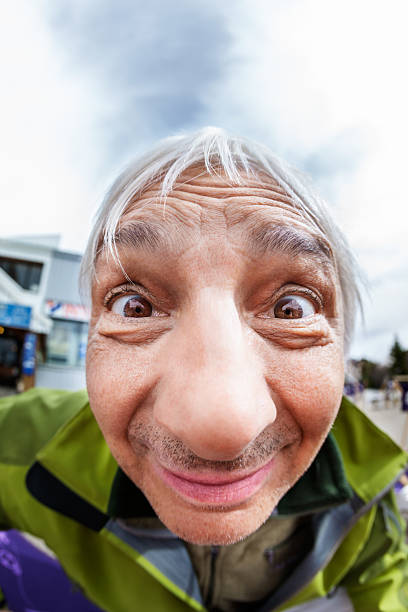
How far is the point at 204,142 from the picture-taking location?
0.70m

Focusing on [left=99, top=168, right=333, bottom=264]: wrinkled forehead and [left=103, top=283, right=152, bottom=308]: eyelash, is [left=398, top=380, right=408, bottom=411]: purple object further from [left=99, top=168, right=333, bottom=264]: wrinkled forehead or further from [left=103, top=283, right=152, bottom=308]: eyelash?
[left=103, top=283, right=152, bottom=308]: eyelash

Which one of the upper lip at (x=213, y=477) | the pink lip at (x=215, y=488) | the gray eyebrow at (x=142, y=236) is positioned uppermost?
the gray eyebrow at (x=142, y=236)

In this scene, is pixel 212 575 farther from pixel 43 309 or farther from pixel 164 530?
pixel 43 309

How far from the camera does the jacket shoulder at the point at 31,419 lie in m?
1.11

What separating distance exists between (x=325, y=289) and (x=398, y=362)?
1221 inches

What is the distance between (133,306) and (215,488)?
36 cm

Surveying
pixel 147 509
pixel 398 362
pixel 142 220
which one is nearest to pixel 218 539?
pixel 147 509

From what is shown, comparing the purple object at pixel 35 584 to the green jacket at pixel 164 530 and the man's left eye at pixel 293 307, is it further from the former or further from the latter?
the man's left eye at pixel 293 307

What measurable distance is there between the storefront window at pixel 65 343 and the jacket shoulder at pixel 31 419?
9098 mm

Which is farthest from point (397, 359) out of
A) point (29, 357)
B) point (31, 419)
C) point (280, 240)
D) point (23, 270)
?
point (280, 240)

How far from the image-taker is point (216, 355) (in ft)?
1.62

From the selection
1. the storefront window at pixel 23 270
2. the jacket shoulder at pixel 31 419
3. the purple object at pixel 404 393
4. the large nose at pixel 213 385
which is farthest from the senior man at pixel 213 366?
the storefront window at pixel 23 270

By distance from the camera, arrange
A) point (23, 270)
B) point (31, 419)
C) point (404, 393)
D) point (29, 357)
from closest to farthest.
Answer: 1. point (31, 419)
2. point (404, 393)
3. point (29, 357)
4. point (23, 270)

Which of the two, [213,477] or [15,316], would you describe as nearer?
[213,477]
